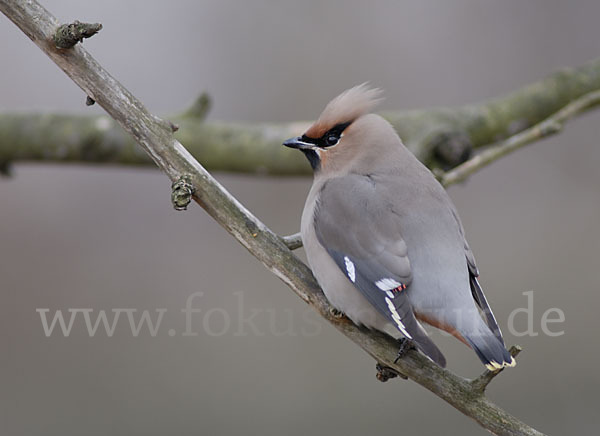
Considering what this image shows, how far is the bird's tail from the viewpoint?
9.02ft

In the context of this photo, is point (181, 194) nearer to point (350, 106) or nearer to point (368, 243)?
point (368, 243)

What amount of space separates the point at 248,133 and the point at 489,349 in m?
2.39

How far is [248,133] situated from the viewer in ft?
15.8

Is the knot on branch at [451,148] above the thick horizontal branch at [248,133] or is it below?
below

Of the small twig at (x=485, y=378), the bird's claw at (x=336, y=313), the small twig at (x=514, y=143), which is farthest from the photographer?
the small twig at (x=514, y=143)

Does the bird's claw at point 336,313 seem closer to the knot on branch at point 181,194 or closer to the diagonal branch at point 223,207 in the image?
the diagonal branch at point 223,207

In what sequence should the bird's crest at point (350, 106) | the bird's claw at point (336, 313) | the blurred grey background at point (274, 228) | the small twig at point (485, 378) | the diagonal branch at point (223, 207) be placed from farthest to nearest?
the blurred grey background at point (274, 228), the bird's crest at point (350, 106), the bird's claw at point (336, 313), the diagonal branch at point (223, 207), the small twig at point (485, 378)

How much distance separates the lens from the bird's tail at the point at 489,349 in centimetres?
275

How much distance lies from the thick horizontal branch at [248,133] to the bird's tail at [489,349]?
1.91 m

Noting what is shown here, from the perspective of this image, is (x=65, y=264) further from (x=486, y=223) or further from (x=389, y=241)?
(x=389, y=241)

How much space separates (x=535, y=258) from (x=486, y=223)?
482 mm

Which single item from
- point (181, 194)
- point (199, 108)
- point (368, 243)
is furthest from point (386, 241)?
point (199, 108)

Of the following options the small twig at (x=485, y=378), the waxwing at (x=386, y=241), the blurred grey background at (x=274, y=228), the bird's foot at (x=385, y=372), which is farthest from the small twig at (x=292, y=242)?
the blurred grey background at (x=274, y=228)

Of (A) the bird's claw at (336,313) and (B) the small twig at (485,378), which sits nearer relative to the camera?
(B) the small twig at (485,378)
